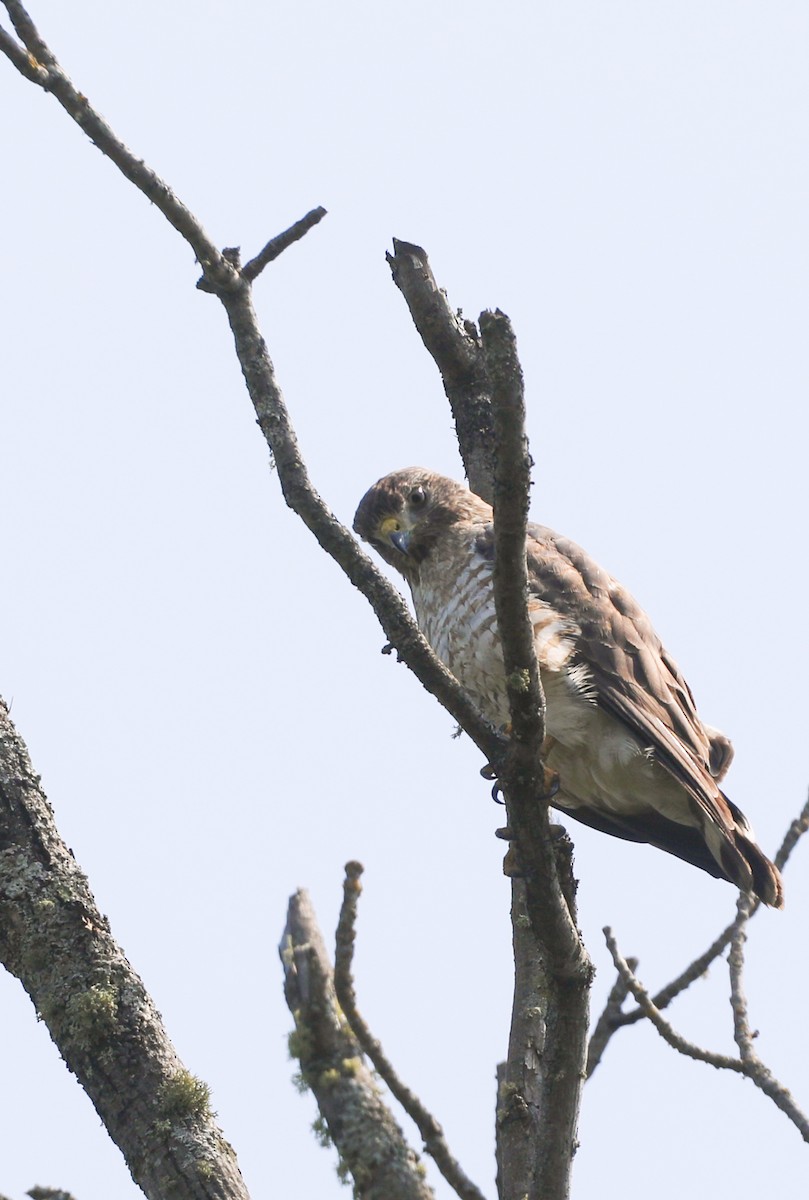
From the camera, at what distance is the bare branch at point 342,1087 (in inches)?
181

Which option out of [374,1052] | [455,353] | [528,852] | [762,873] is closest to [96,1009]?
[528,852]

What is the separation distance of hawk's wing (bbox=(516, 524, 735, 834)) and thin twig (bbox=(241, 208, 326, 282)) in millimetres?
2168

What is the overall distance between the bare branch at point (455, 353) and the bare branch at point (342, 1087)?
220cm

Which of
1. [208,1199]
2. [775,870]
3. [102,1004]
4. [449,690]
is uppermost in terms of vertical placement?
[775,870]

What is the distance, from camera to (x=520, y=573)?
2.88 meters

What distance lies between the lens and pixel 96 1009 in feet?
10.3

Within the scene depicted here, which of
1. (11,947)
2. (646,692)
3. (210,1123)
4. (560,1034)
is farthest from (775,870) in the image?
(11,947)

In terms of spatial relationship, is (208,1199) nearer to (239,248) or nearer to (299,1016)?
(299,1016)

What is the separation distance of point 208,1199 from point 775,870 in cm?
263

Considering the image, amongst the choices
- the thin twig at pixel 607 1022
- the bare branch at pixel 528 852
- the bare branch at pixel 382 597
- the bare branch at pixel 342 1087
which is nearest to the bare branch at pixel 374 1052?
the bare branch at pixel 342 1087

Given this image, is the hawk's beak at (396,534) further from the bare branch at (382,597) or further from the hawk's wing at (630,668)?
the bare branch at (382,597)

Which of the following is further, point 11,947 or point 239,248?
point 239,248

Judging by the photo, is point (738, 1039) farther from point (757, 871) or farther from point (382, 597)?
point (382, 597)

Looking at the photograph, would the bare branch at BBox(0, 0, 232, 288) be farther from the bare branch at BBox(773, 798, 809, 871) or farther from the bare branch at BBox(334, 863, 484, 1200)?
the bare branch at BBox(773, 798, 809, 871)
